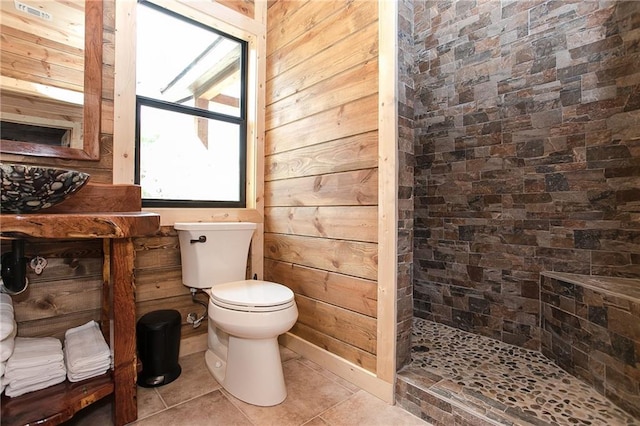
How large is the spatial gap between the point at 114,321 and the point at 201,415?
0.55m

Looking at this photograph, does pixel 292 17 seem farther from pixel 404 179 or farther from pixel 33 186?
pixel 33 186

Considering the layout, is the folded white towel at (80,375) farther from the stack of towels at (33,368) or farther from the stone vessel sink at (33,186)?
the stone vessel sink at (33,186)

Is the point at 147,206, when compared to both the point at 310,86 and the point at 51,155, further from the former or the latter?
the point at 310,86

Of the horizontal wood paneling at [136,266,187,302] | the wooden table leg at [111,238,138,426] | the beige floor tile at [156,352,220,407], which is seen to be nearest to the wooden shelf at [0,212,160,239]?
the wooden table leg at [111,238,138,426]

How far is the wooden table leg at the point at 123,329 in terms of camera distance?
1232 millimetres

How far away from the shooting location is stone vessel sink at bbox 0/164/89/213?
95cm

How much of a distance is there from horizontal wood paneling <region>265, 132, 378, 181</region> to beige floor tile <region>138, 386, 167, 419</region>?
1.37 m

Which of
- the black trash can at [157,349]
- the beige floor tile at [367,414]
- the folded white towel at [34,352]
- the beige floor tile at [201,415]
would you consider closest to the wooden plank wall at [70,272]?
the folded white towel at [34,352]

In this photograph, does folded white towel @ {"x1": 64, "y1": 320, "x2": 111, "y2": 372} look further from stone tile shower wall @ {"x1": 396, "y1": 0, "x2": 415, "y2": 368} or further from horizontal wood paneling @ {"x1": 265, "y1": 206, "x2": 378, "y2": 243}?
stone tile shower wall @ {"x1": 396, "y1": 0, "x2": 415, "y2": 368}

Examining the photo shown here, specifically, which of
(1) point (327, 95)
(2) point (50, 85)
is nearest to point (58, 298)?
(2) point (50, 85)

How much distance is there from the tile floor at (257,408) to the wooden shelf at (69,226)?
829 millimetres

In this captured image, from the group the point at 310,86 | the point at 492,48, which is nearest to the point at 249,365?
the point at 310,86

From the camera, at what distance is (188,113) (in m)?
2.02

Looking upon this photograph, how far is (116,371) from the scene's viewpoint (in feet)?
4.03
